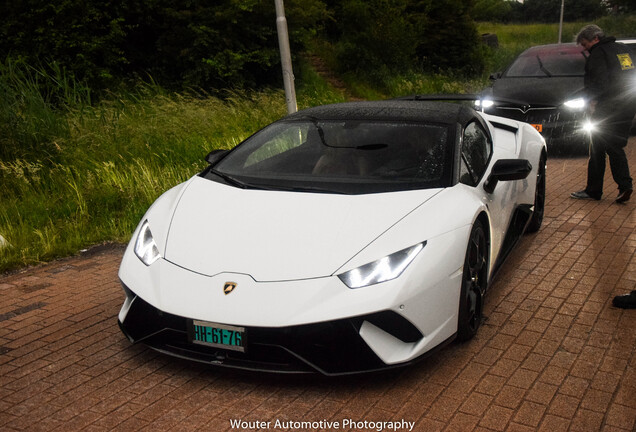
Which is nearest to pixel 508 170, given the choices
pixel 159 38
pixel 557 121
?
pixel 557 121

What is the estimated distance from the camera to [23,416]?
3.53 m

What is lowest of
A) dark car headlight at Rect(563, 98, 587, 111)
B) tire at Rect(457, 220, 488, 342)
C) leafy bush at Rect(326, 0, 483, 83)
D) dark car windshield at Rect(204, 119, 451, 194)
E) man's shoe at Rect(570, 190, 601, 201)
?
leafy bush at Rect(326, 0, 483, 83)

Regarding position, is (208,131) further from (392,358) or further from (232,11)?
(232,11)

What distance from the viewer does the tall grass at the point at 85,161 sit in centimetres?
714

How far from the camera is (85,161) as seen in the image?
9.34 m

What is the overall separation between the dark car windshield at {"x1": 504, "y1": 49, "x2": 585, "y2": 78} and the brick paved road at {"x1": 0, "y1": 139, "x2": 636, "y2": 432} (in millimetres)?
7180

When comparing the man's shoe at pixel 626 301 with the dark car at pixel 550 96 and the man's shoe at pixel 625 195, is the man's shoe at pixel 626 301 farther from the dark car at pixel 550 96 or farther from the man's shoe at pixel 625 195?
the dark car at pixel 550 96

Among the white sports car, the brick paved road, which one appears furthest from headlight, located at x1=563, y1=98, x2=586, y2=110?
the white sports car

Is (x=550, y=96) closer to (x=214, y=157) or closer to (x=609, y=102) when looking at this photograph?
(x=609, y=102)

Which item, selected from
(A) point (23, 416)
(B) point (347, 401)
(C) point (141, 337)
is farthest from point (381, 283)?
(A) point (23, 416)

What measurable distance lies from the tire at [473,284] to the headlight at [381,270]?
0.47m

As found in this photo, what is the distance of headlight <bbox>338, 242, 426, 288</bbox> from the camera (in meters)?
3.59

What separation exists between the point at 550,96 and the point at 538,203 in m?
4.82

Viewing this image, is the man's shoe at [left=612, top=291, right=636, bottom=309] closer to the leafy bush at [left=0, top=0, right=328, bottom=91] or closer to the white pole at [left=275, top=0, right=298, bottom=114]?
the white pole at [left=275, top=0, right=298, bottom=114]
